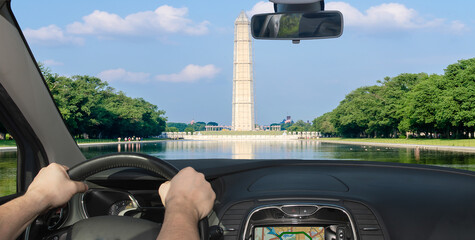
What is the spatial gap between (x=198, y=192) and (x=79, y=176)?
804 mm

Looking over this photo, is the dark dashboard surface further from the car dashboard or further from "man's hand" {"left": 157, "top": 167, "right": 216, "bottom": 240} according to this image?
"man's hand" {"left": 157, "top": 167, "right": 216, "bottom": 240}

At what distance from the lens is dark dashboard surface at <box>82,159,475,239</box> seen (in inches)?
102

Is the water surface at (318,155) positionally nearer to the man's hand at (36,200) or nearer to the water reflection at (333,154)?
the water reflection at (333,154)

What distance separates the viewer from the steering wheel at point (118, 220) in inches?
71.6

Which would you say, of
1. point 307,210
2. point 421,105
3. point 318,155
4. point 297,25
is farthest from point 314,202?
point 421,105

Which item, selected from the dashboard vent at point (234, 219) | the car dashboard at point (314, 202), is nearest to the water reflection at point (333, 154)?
the car dashboard at point (314, 202)

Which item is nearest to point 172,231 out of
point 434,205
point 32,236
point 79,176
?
point 79,176

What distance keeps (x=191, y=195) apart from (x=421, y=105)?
6384 cm

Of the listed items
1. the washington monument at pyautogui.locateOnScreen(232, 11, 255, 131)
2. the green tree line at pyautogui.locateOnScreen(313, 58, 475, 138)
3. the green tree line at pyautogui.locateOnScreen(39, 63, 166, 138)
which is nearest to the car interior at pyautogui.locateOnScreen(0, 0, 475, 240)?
the green tree line at pyautogui.locateOnScreen(39, 63, 166, 138)

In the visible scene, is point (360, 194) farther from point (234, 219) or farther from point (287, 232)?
point (234, 219)

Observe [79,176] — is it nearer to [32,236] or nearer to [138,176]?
[32,236]

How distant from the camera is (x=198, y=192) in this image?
4.00 feet

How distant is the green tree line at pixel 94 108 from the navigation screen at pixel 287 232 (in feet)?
162

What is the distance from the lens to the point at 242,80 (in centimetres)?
10700
